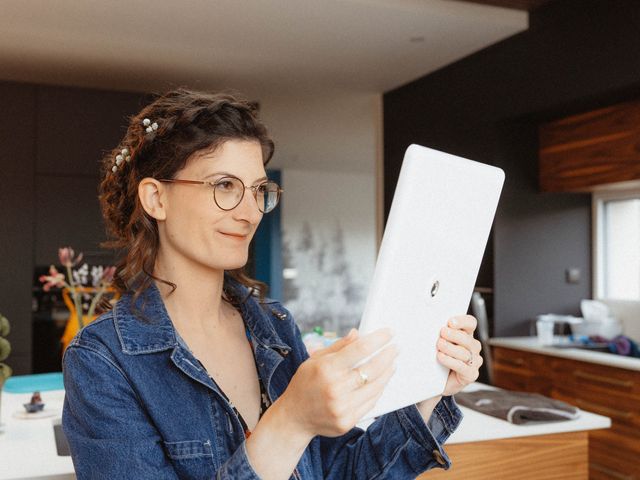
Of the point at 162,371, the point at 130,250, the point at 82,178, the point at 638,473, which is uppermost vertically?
the point at 82,178

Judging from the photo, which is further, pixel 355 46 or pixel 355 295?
pixel 355 295

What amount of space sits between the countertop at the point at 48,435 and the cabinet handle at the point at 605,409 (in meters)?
1.39

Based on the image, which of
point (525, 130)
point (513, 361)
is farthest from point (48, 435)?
point (525, 130)

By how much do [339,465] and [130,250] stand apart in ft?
1.80

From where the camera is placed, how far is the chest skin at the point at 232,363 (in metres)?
1.14

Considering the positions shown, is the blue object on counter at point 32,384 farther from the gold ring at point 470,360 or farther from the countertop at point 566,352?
the countertop at point 566,352

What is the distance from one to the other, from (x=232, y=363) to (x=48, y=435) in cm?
98

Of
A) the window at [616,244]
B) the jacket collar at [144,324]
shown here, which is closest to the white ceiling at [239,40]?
the window at [616,244]

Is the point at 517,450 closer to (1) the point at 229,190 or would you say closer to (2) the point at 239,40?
(1) the point at 229,190

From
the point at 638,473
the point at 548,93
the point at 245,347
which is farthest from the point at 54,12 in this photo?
the point at 638,473

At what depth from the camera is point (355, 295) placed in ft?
33.3

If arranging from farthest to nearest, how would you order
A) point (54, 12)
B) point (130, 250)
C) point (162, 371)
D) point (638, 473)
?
point (54, 12)
point (638, 473)
point (130, 250)
point (162, 371)

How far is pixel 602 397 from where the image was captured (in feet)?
11.2

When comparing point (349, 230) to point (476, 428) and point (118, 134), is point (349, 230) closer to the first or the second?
point (118, 134)
